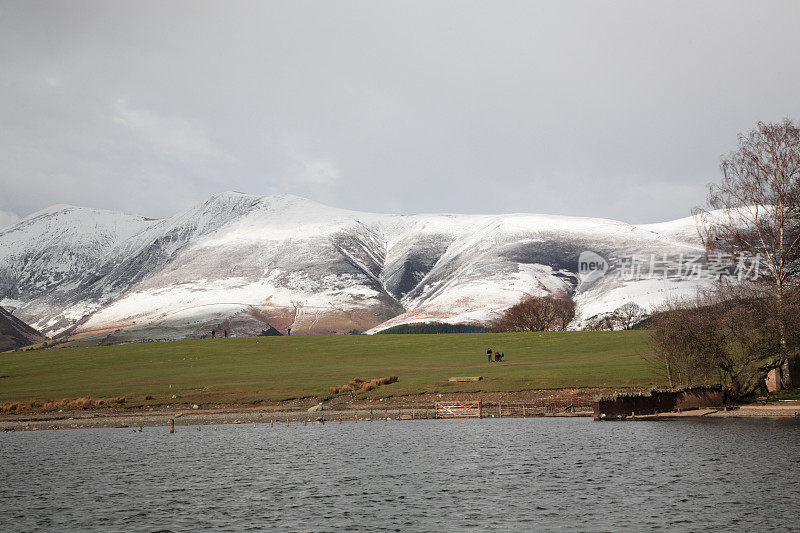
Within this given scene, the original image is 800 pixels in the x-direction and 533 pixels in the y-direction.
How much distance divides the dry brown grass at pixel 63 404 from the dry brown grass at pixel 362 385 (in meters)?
25.4

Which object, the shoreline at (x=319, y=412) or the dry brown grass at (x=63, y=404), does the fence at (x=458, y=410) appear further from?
the dry brown grass at (x=63, y=404)

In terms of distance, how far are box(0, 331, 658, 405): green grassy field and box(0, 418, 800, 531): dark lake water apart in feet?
65.0

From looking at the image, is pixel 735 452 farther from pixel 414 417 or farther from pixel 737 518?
pixel 414 417

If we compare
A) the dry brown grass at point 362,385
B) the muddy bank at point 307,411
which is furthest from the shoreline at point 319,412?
the dry brown grass at point 362,385

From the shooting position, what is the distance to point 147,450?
55.8m

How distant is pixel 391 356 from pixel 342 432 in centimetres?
5104

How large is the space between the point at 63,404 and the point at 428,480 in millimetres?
61393

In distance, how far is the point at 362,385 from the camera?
3268 inches

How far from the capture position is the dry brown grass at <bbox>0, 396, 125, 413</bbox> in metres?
83.9

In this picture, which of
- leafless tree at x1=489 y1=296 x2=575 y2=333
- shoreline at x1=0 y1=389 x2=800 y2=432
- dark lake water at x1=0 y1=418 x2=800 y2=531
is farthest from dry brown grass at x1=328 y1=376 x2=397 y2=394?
leafless tree at x1=489 y1=296 x2=575 y2=333

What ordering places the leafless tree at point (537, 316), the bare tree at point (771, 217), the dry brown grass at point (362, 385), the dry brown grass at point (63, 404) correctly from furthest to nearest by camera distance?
the leafless tree at point (537, 316) < the dry brown grass at point (63, 404) < the dry brown grass at point (362, 385) < the bare tree at point (771, 217)

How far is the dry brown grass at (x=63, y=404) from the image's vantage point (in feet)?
275

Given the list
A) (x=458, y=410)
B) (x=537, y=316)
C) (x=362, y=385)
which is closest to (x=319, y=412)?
(x=362, y=385)

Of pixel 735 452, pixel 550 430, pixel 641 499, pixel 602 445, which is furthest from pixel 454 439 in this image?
pixel 641 499
